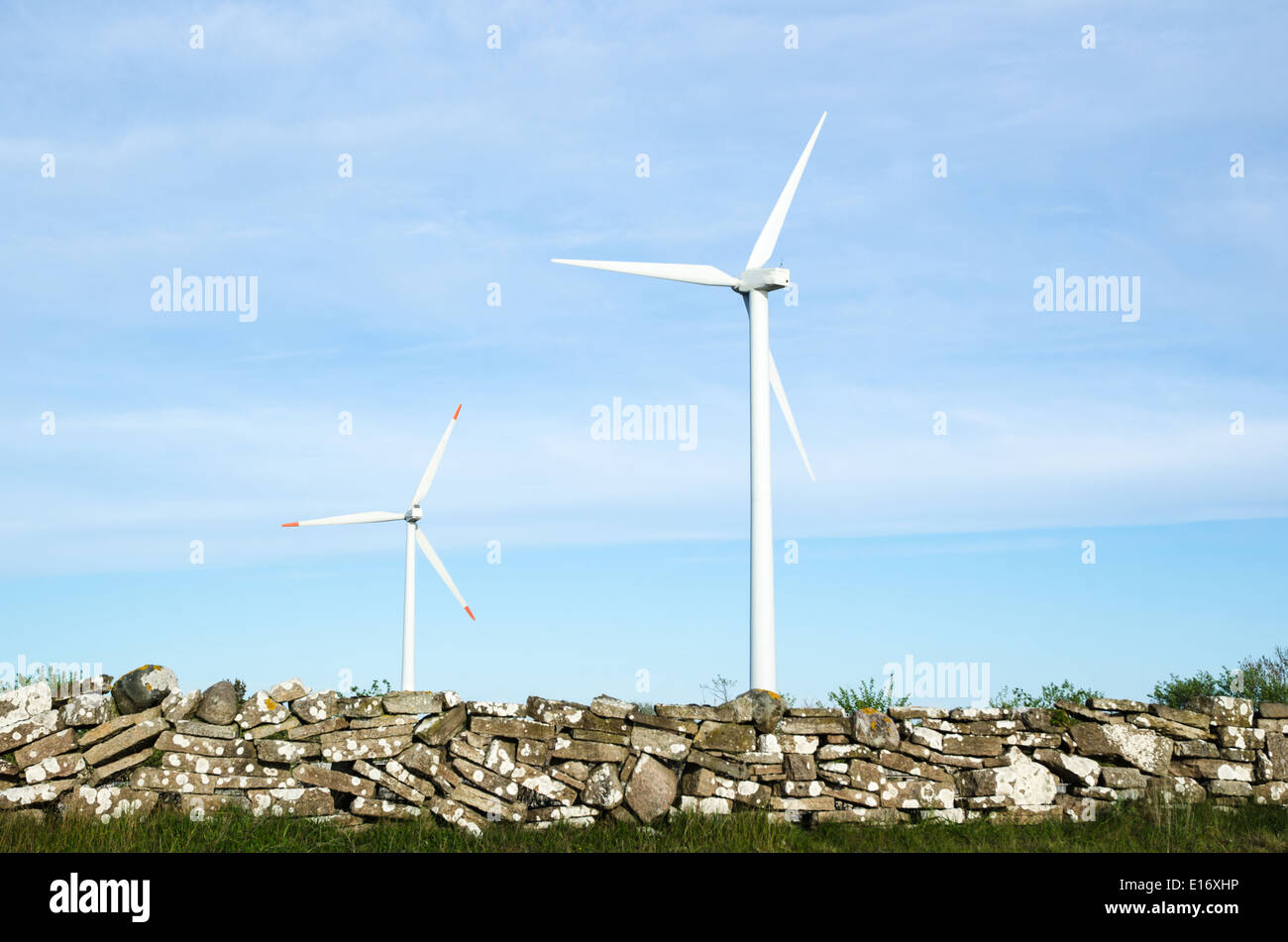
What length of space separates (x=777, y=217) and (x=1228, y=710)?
1122cm

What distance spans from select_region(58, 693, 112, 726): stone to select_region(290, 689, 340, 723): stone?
6.62 feet

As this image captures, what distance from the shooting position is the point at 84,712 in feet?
38.9

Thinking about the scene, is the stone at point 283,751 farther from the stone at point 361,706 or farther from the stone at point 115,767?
the stone at point 115,767

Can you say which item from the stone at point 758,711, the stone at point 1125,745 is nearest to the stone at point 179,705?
the stone at point 758,711

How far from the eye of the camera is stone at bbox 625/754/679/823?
11.8 metres

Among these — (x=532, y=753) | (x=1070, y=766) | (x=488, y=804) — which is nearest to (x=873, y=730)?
(x=1070, y=766)

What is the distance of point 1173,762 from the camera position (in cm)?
1348

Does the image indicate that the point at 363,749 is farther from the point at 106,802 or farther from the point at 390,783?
the point at 106,802
